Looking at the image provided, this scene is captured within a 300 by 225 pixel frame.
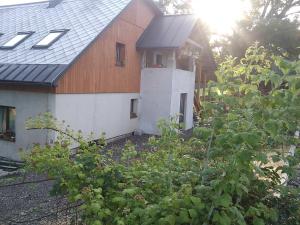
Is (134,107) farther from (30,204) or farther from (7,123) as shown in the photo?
(30,204)

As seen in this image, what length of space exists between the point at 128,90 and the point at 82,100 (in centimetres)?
354

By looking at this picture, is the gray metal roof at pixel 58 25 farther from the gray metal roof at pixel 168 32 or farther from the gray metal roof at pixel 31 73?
the gray metal roof at pixel 168 32

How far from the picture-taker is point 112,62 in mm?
14164

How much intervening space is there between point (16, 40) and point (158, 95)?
675 cm

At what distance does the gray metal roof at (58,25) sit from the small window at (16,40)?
8.9 inches

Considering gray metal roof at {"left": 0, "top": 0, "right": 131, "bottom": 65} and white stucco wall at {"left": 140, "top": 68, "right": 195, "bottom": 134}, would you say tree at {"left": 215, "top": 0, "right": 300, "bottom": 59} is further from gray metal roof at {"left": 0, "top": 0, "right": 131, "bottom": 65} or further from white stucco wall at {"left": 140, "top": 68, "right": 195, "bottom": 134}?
gray metal roof at {"left": 0, "top": 0, "right": 131, "bottom": 65}

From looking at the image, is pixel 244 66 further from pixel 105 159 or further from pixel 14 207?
pixel 14 207

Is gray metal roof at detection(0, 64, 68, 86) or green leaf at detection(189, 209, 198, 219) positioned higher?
gray metal roof at detection(0, 64, 68, 86)

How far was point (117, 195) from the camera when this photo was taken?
10.1 feet

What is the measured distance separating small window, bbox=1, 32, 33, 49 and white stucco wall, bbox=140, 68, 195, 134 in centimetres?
567

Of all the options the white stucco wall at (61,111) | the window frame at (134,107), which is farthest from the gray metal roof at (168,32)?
the white stucco wall at (61,111)

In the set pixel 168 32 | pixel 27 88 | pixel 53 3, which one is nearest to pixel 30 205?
pixel 27 88

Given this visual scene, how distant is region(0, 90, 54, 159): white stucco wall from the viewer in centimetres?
1091

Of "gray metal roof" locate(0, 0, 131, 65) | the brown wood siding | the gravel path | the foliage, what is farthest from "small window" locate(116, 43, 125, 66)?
the foliage
